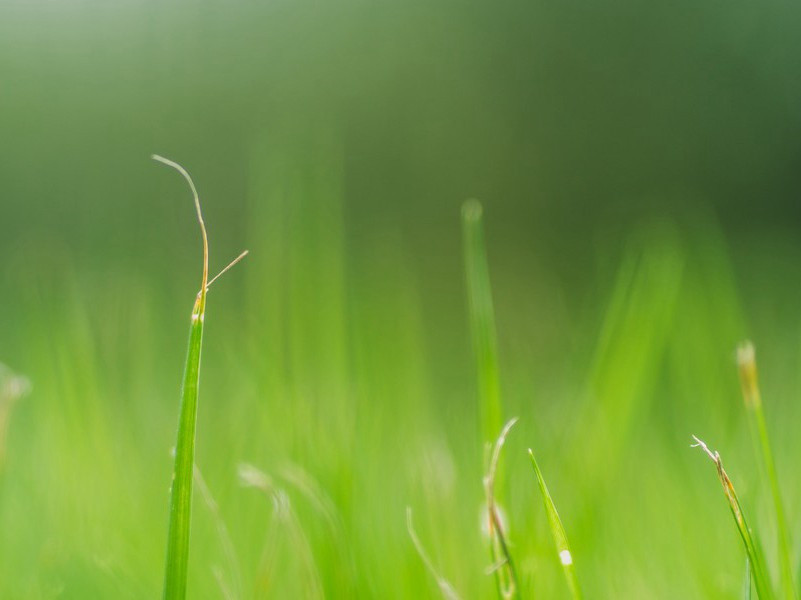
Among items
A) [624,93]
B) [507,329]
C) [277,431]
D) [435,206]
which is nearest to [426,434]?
[277,431]

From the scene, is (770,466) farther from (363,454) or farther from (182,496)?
(363,454)

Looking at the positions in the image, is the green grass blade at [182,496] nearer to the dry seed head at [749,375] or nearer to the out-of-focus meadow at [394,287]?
Answer: the out-of-focus meadow at [394,287]

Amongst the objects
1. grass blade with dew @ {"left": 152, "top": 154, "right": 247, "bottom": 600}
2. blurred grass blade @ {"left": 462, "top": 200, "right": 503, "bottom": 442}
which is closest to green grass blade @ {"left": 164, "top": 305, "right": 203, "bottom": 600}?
grass blade with dew @ {"left": 152, "top": 154, "right": 247, "bottom": 600}

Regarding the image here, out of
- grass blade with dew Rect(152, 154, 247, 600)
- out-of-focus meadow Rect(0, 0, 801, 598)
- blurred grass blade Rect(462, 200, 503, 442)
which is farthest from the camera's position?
out-of-focus meadow Rect(0, 0, 801, 598)

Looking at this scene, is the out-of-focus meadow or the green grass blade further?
the out-of-focus meadow

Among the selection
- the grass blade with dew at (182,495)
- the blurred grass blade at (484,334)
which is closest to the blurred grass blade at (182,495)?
the grass blade with dew at (182,495)

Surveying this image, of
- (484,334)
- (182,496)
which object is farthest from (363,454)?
(182,496)

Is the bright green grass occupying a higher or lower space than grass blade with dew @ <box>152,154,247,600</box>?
lower

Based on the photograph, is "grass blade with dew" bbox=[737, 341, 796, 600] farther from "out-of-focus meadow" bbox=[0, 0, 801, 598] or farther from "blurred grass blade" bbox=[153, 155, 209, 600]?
"blurred grass blade" bbox=[153, 155, 209, 600]

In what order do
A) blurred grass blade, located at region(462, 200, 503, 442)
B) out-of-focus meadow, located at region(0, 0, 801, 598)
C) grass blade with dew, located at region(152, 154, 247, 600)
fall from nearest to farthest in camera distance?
grass blade with dew, located at region(152, 154, 247, 600), blurred grass blade, located at region(462, 200, 503, 442), out-of-focus meadow, located at region(0, 0, 801, 598)
